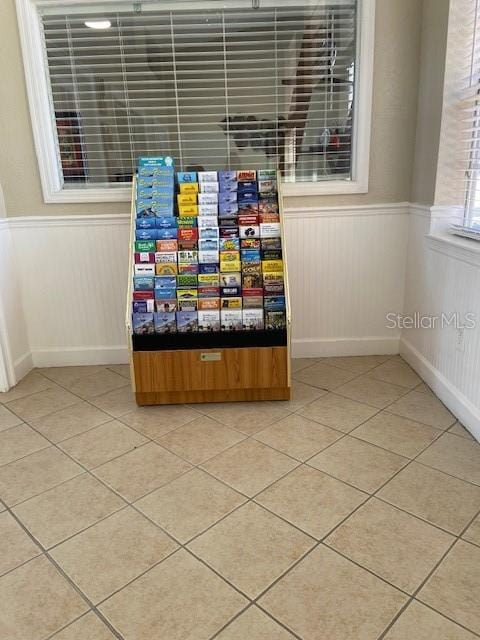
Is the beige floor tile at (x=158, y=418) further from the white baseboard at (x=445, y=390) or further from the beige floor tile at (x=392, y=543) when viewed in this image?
the white baseboard at (x=445, y=390)

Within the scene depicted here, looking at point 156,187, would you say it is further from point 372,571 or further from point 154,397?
point 372,571

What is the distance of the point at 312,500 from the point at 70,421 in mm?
1393

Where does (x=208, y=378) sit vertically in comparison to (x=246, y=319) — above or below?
below

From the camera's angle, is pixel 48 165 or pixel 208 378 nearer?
pixel 208 378

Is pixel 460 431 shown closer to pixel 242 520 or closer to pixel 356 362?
pixel 356 362

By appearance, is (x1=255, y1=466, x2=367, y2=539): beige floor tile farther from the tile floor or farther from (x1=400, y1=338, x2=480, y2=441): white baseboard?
(x1=400, y1=338, x2=480, y2=441): white baseboard

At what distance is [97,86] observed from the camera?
297cm

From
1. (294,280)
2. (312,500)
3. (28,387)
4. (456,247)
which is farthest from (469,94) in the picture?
(28,387)

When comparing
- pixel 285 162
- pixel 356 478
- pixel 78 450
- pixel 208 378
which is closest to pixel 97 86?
pixel 285 162

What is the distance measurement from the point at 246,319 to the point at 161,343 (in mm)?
471

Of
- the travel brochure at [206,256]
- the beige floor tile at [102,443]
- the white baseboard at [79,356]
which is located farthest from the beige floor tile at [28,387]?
the travel brochure at [206,256]

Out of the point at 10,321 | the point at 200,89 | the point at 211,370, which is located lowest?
the point at 211,370

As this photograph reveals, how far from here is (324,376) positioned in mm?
3000

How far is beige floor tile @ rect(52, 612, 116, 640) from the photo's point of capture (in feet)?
4.33
